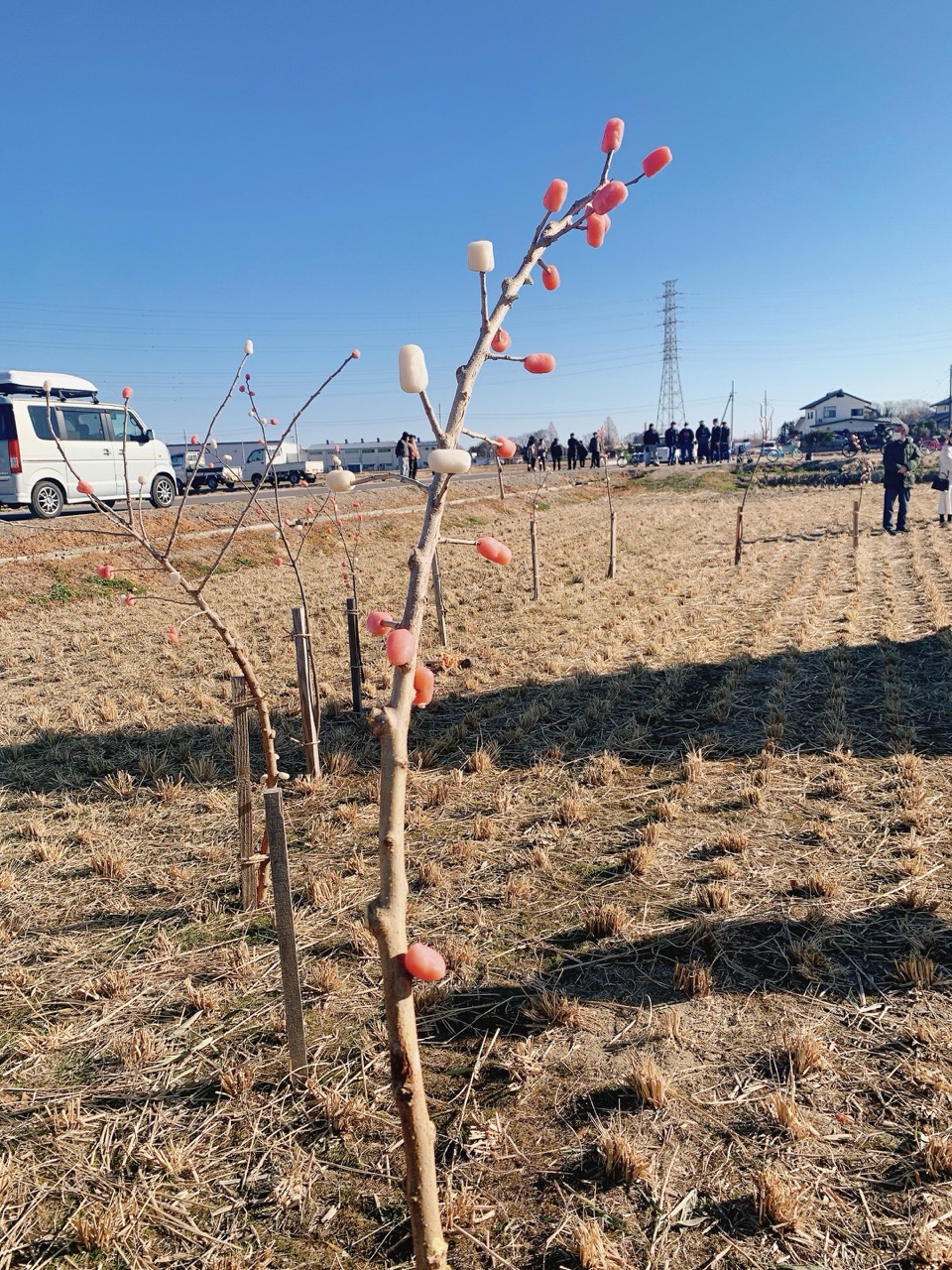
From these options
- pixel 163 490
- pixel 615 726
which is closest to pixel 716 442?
pixel 163 490

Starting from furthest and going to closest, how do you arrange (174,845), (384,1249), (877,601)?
(877,601)
(174,845)
(384,1249)

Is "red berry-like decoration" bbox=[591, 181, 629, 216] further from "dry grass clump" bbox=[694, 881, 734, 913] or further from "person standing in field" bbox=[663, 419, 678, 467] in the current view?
"person standing in field" bbox=[663, 419, 678, 467]

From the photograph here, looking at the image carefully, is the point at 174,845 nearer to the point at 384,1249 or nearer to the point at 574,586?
the point at 384,1249

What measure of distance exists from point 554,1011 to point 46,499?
1453 centimetres

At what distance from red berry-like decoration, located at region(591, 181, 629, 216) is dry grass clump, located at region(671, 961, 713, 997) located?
2562mm

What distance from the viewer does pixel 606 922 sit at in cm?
329

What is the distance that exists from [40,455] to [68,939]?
12710 millimetres

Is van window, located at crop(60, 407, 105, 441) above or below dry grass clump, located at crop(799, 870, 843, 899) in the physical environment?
above

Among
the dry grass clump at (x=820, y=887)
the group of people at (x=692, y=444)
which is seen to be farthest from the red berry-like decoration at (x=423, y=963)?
the group of people at (x=692, y=444)

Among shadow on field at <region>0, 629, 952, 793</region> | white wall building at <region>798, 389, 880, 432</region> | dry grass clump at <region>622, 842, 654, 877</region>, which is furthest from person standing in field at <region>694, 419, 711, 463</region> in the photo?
white wall building at <region>798, 389, 880, 432</region>

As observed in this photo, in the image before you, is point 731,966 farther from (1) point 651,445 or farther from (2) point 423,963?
(1) point 651,445

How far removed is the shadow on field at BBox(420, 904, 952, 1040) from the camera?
Answer: 2826 mm

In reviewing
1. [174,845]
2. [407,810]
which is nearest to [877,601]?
[407,810]

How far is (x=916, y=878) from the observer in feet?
11.6
